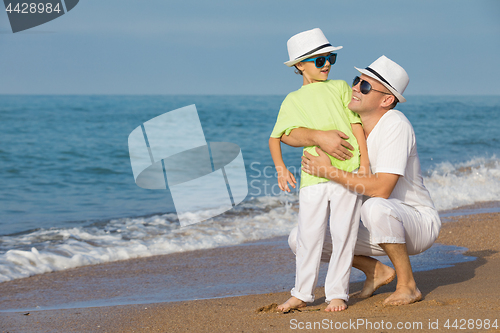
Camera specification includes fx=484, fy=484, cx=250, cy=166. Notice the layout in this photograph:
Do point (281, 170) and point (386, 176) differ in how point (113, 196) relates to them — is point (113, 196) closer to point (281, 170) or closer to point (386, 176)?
point (281, 170)

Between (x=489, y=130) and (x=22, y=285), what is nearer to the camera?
(x=22, y=285)

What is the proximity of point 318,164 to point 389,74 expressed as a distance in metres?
0.69

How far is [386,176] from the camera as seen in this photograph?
2744 millimetres

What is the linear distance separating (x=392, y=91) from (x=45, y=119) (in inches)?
883

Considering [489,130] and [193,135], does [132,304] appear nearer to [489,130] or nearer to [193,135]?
[193,135]

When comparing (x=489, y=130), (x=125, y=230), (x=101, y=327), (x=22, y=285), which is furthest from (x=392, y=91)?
(x=489, y=130)

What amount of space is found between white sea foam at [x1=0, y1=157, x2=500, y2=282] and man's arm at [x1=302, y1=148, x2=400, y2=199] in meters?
2.87

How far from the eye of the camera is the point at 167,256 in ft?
16.6

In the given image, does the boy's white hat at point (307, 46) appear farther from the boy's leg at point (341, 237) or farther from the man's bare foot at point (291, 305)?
the man's bare foot at point (291, 305)

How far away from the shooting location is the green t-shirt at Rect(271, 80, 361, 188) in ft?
9.34

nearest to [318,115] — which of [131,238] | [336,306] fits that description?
[336,306]

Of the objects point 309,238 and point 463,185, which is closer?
point 309,238

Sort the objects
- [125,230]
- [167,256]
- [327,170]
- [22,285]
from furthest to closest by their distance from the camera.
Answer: [125,230], [167,256], [22,285], [327,170]

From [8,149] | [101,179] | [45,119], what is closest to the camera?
[101,179]
